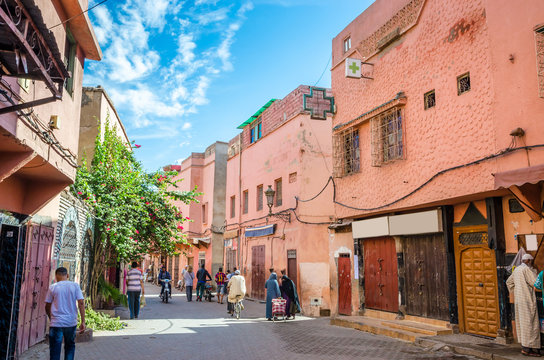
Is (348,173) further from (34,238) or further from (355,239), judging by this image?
(34,238)

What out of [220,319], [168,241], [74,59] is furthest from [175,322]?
[74,59]

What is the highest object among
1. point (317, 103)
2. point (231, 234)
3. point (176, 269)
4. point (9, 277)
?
point (317, 103)

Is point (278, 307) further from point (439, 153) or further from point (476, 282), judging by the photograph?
point (439, 153)

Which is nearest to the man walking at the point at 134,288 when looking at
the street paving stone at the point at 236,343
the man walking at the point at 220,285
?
the street paving stone at the point at 236,343

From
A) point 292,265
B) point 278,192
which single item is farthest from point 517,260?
point 278,192

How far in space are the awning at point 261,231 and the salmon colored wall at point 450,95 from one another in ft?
21.8

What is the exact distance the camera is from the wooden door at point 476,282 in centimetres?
998

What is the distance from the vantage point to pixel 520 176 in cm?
805

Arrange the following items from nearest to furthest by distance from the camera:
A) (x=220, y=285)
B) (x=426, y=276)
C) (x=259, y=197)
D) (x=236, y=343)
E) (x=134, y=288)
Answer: (x=236, y=343) → (x=426, y=276) → (x=134, y=288) → (x=220, y=285) → (x=259, y=197)

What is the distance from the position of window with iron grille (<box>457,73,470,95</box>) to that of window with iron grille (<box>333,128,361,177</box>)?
423 cm

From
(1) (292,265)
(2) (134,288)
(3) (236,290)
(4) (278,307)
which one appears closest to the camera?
(2) (134,288)

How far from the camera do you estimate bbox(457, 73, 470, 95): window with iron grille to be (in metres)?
10.1

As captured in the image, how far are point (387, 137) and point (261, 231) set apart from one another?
997cm

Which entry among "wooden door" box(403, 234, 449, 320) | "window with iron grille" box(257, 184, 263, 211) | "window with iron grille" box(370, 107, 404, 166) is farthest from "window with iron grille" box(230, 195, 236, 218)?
"wooden door" box(403, 234, 449, 320)
